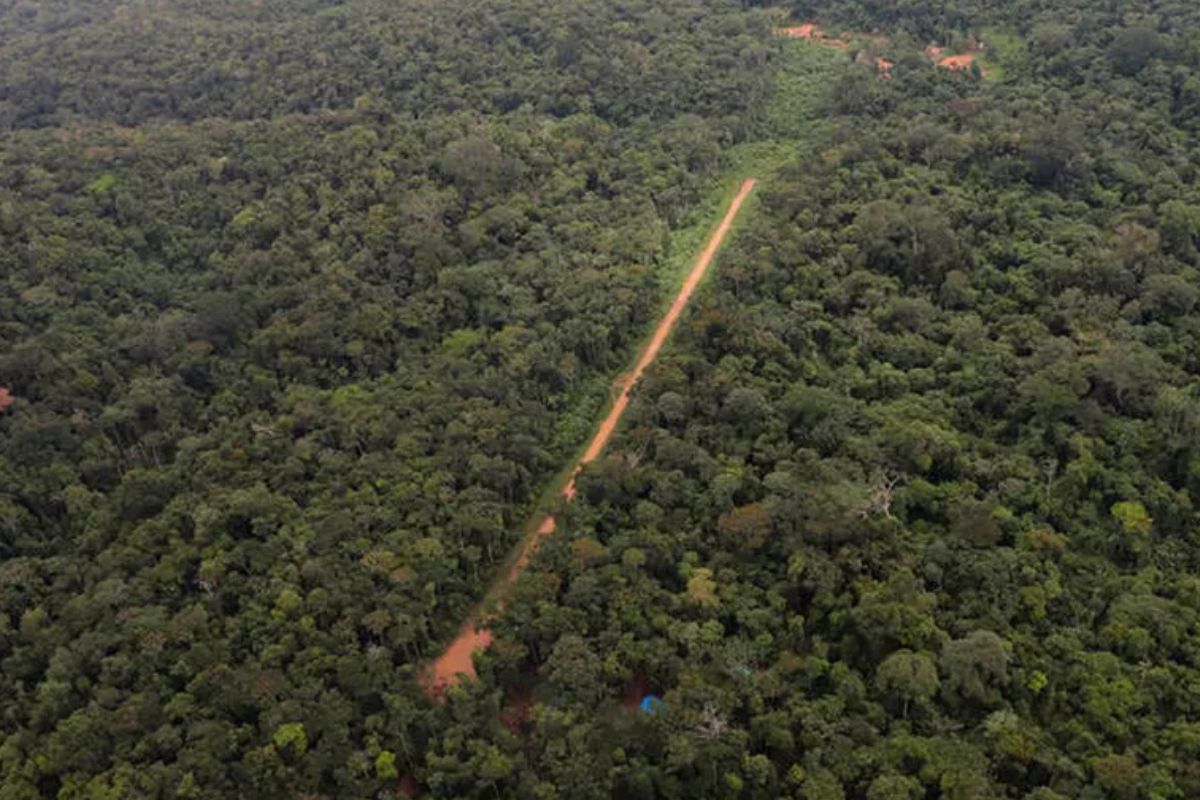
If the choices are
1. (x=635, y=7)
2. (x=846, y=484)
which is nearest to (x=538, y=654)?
(x=846, y=484)

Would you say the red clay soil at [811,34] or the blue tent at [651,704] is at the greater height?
the red clay soil at [811,34]

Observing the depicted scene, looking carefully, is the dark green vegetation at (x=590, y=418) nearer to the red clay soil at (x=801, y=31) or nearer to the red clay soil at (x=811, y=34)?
the red clay soil at (x=811, y=34)

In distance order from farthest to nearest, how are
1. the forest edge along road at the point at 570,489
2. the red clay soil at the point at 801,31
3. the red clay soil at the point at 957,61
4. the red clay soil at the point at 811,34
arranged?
the red clay soil at the point at 801,31 < the red clay soil at the point at 811,34 < the red clay soil at the point at 957,61 < the forest edge along road at the point at 570,489

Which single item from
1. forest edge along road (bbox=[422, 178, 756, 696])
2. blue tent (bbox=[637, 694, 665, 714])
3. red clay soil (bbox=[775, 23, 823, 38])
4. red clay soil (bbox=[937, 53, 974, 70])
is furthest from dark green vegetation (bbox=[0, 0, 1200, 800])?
red clay soil (bbox=[775, 23, 823, 38])

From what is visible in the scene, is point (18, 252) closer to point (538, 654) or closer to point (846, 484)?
point (538, 654)

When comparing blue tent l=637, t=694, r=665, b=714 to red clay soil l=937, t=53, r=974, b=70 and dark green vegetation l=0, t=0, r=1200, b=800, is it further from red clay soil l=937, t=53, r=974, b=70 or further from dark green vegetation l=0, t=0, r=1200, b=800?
red clay soil l=937, t=53, r=974, b=70

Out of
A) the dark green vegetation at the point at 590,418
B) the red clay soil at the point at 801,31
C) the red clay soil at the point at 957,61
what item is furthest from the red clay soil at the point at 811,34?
the dark green vegetation at the point at 590,418

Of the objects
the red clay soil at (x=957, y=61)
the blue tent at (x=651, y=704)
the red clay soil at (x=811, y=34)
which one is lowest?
the blue tent at (x=651, y=704)
